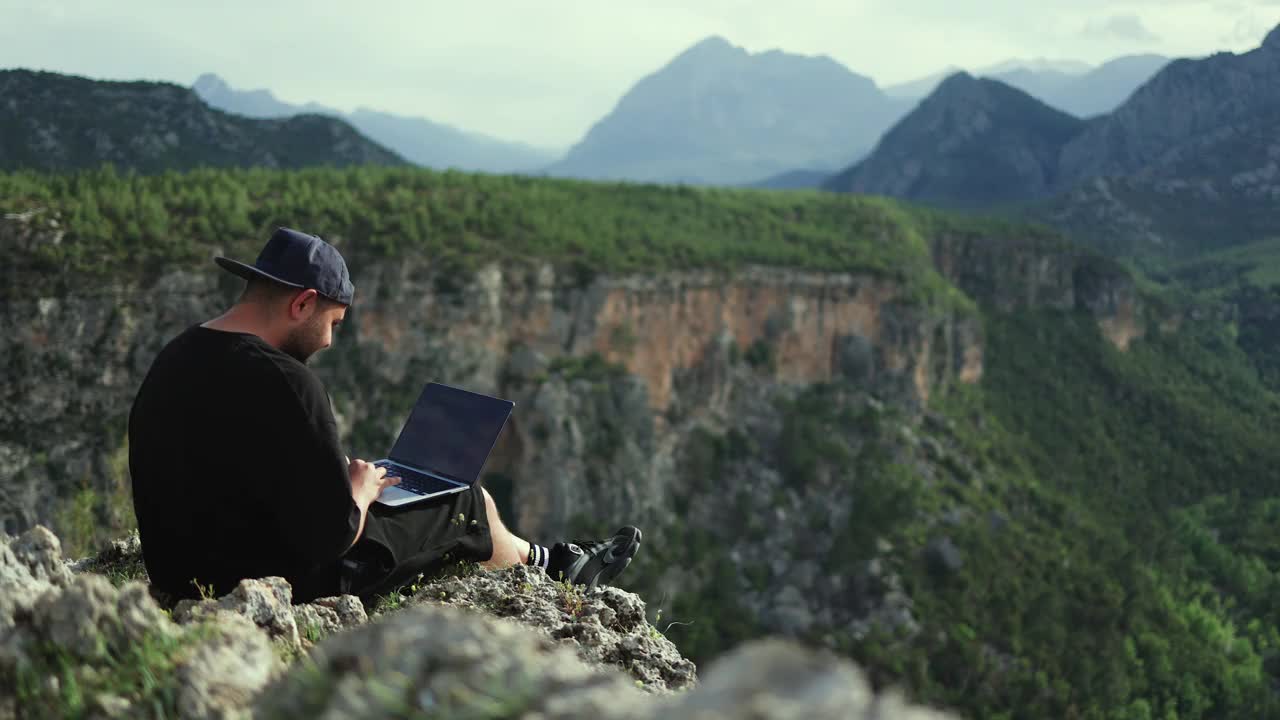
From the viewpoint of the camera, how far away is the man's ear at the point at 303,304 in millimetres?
4918

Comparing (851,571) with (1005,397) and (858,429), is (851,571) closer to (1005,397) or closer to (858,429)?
(858,429)

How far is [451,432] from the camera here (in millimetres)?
6207

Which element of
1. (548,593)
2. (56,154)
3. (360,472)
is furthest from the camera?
(56,154)

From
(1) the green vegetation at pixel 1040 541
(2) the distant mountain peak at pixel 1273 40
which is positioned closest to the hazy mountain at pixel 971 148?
(2) the distant mountain peak at pixel 1273 40

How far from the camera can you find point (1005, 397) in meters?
63.0

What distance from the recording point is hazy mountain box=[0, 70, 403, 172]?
2741 cm

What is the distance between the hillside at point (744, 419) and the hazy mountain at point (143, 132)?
1.90 m

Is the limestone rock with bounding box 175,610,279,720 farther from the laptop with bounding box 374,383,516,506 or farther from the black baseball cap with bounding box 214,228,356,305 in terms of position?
the laptop with bounding box 374,383,516,506

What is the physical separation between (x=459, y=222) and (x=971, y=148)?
14445 cm

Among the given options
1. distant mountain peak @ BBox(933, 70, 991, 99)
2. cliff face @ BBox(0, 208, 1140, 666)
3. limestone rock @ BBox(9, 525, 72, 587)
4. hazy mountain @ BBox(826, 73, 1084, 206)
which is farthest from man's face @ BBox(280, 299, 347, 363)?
distant mountain peak @ BBox(933, 70, 991, 99)

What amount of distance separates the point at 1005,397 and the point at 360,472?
208ft

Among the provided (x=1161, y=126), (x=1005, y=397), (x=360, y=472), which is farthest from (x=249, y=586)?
(x=1161, y=126)

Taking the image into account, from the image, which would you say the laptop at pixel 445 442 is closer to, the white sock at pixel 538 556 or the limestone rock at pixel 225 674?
the white sock at pixel 538 556

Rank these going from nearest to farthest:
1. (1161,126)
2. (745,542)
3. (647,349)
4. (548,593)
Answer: (548,593)
(647,349)
(745,542)
(1161,126)
